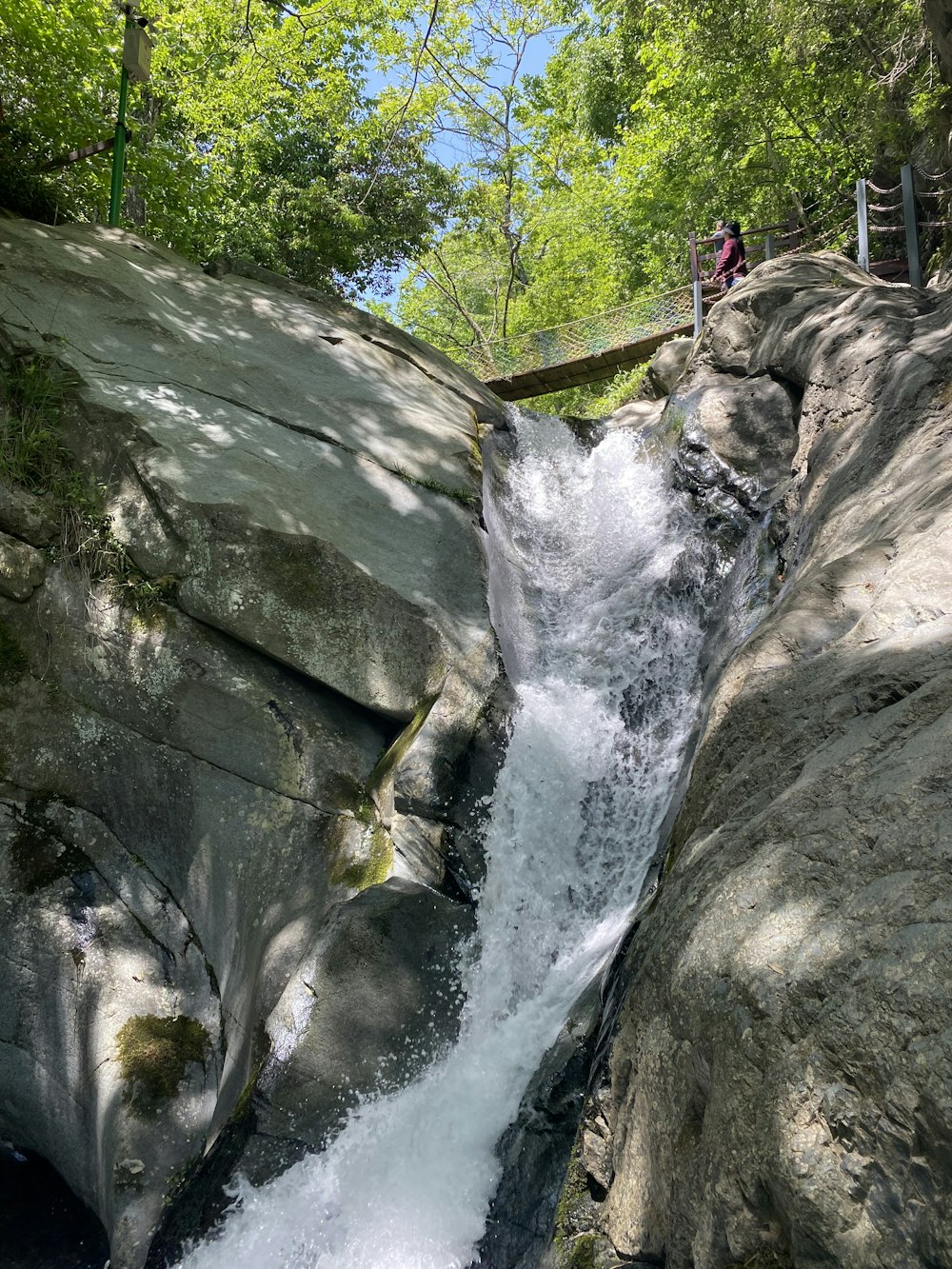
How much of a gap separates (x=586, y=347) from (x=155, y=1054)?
595 inches

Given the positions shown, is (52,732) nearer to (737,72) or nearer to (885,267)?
(885,267)

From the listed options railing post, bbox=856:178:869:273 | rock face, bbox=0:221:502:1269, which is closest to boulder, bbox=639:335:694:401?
railing post, bbox=856:178:869:273

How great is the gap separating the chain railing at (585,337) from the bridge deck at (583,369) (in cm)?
8

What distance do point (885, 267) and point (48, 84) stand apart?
41.4ft

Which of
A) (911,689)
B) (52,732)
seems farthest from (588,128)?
(911,689)

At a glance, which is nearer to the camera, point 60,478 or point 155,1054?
point 155,1054

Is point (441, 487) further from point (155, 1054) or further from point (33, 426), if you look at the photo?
point (155, 1054)

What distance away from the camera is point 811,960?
297cm

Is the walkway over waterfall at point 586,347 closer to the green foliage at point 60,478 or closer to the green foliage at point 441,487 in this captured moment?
the green foliage at point 441,487

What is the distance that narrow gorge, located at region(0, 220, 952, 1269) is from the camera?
10.3 ft

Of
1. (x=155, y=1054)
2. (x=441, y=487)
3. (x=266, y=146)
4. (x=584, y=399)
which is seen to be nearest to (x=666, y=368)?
(x=441, y=487)

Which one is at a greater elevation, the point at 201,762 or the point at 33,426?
the point at 33,426

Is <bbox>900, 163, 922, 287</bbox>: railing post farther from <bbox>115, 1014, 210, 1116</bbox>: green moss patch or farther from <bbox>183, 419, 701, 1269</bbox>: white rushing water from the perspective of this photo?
<bbox>115, 1014, 210, 1116</bbox>: green moss patch

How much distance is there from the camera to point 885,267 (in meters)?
14.7
